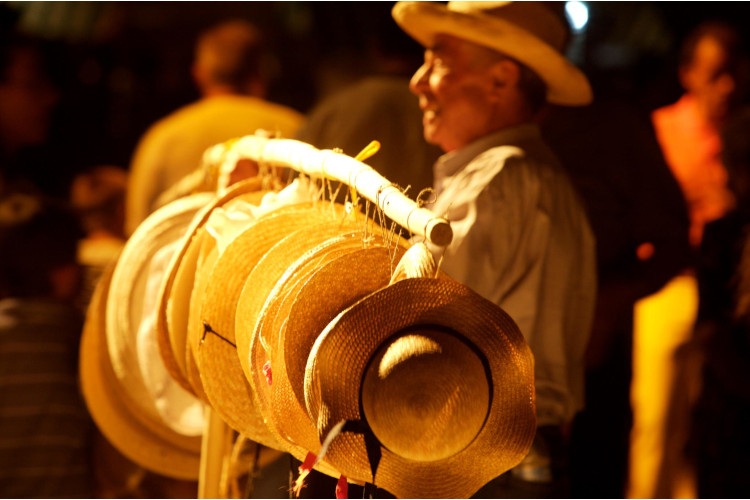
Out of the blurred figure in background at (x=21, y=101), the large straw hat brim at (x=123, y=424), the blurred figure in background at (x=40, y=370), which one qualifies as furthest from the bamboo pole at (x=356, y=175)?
the blurred figure in background at (x=21, y=101)

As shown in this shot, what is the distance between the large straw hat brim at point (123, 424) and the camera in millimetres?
2328

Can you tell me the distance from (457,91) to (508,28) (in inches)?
6.5

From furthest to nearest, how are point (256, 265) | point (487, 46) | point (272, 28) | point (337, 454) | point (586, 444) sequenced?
point (272, 28) → point (586, 444) → point (487, 46) → point (256, 265) → point (337, 454)

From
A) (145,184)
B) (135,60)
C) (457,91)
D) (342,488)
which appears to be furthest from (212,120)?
(342,488)

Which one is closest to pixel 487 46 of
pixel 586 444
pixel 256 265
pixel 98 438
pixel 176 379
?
pixel 256 265

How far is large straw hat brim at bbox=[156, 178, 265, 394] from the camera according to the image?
1.86 meters

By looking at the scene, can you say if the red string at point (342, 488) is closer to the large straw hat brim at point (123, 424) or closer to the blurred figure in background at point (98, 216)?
the large straw hat brim at point (123, 424)

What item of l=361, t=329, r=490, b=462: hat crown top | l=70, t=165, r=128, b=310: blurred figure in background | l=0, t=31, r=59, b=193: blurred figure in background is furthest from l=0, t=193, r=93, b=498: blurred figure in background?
l=361, t=329, r=490, b=462: hat crown top

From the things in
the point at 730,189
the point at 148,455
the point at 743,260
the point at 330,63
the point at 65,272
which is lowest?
the point at 148,455

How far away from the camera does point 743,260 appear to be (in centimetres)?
284

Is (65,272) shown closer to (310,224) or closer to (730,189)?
(310,224)

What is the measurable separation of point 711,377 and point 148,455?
157 centimetres

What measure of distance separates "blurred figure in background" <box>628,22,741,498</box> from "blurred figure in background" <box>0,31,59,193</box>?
257 centimetres

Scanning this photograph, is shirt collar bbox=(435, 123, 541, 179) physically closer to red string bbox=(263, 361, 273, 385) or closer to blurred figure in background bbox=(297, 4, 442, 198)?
blurred figure in background bbox=(297, 4, 442, 198)
